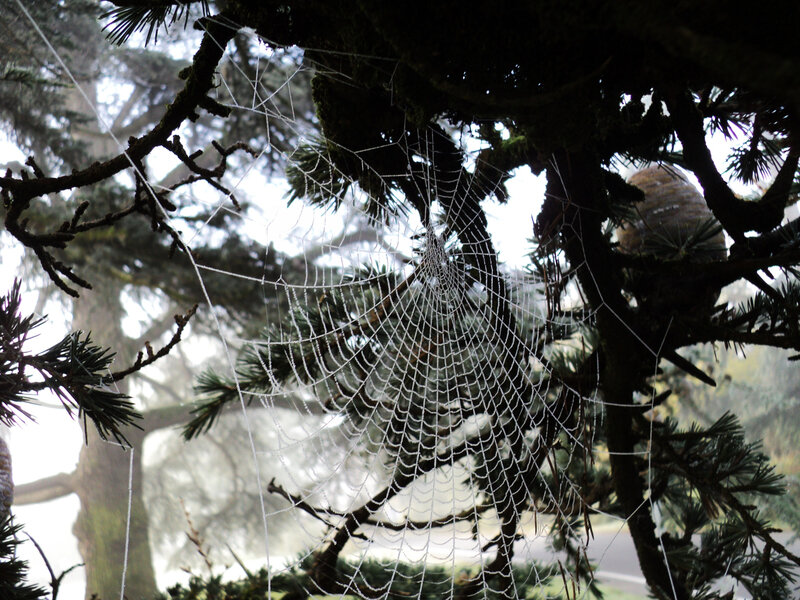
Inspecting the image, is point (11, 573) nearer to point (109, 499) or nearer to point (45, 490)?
point (109, 499)

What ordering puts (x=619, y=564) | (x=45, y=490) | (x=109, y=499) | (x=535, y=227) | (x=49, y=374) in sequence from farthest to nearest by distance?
(x=45, y=490) < (x=109, y=499) < (x=619, y=564) < (x=535, y=227) < (x=49, y=374)

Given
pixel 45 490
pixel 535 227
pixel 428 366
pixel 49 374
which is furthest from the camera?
pixel 45 490

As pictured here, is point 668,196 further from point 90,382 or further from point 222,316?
point 222,316

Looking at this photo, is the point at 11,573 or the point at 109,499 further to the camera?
the point at 109,499

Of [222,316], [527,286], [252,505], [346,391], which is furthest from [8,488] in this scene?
[252,505]

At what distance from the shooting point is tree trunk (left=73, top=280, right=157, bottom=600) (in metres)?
2.09

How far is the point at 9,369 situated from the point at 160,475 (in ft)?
10.7

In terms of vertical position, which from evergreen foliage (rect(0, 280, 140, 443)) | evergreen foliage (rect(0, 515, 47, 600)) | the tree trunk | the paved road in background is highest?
the tree trunk

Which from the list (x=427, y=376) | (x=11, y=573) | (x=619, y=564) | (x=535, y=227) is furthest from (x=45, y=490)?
(x=535, y=227)

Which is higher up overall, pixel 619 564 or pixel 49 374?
pixel 49 374

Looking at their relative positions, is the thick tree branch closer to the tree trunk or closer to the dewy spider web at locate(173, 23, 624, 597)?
the tree trunk

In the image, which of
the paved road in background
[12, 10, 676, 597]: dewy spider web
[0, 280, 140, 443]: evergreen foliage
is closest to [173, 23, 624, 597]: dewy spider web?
[12, 10, 676, 597]: dewy spider web

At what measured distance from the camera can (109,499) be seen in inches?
92.4

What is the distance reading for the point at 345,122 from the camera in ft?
1.48
